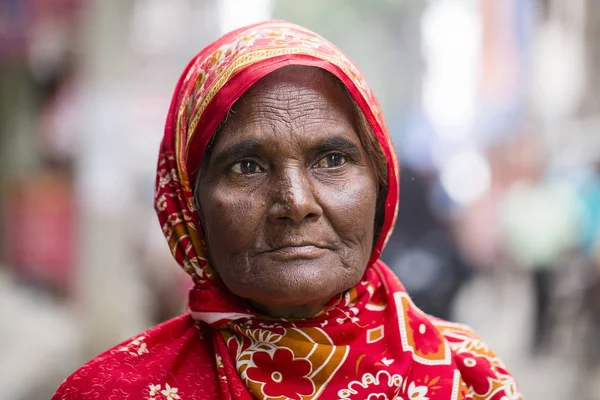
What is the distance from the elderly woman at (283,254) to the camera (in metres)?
2.15

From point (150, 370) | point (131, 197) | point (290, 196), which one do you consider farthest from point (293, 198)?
point (131, 197)

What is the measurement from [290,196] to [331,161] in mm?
193

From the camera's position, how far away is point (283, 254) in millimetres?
2113

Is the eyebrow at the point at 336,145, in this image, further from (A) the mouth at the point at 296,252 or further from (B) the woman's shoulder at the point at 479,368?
(B) the woman's shoulder at the point at 479,368

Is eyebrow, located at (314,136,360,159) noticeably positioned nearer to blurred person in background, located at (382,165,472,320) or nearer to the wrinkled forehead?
the wrinkled forehead

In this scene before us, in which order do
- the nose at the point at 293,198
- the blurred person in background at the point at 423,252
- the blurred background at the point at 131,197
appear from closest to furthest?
the nose at the point at 293,198, the blurred person in background at the point at 423,252, the blurred background at the point at 131,197

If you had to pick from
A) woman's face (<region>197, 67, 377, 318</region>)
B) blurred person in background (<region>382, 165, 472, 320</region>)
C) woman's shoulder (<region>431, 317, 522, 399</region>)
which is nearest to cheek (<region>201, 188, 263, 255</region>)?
woman's face (<region>197, 67, 377, 318</region>)

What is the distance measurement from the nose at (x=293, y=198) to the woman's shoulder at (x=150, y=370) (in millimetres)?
455

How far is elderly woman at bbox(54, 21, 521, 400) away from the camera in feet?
7.06

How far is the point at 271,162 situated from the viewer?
218cm

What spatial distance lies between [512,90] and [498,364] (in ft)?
41.5

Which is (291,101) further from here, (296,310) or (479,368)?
(479,368)

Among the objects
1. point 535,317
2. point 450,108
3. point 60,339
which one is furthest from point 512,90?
point 60,339

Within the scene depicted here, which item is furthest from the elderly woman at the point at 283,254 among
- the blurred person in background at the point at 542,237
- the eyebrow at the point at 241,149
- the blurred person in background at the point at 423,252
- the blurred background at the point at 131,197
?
the blurred person in background at the point at 542,237
